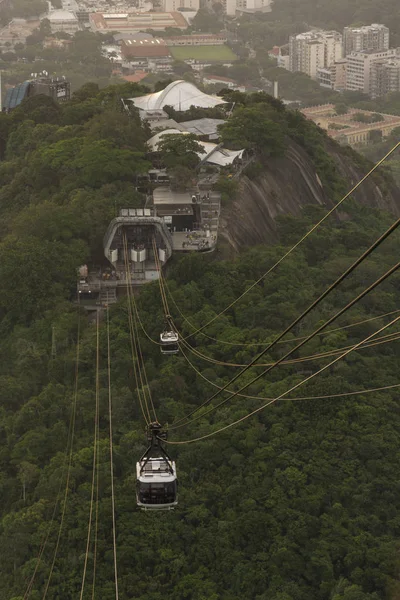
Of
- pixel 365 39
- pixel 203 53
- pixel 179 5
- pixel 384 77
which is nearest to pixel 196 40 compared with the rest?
pixel 203 53

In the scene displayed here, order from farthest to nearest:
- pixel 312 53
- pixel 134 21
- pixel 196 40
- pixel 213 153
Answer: pixel 134 21 → pixel 196 40 → pixel 312 53 → pixel 213 153

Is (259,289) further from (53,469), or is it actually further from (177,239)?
(53,469)

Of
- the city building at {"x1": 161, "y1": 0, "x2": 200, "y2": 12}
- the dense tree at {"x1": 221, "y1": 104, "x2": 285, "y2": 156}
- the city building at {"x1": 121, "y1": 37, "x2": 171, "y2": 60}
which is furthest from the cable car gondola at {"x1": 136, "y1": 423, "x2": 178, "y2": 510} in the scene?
the city building at {"x1": 161, "y1": 0, "x2": 200, "y2": 12}

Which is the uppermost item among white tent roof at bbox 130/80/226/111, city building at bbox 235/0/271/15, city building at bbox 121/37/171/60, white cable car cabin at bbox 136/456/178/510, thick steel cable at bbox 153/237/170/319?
white cable car cabin at bbox 136/456/178/510

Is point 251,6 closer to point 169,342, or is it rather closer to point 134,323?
point 134,323

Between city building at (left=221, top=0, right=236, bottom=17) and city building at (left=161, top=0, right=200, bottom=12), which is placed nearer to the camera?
city building at (left=221, top=0, right=236, bottom=17)

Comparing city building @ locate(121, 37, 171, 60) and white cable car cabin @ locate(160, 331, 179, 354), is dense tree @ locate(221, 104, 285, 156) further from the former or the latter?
city building @ locate(121, 37, 171, 60)

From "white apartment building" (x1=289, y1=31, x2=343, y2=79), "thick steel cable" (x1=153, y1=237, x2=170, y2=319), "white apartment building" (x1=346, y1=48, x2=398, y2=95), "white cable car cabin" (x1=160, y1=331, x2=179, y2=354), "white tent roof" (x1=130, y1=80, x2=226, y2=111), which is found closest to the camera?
"white cable car cabin" (x1=160, y1=331, x2=179, y2=354)

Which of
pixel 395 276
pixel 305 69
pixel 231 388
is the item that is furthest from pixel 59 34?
pixel 231 388
